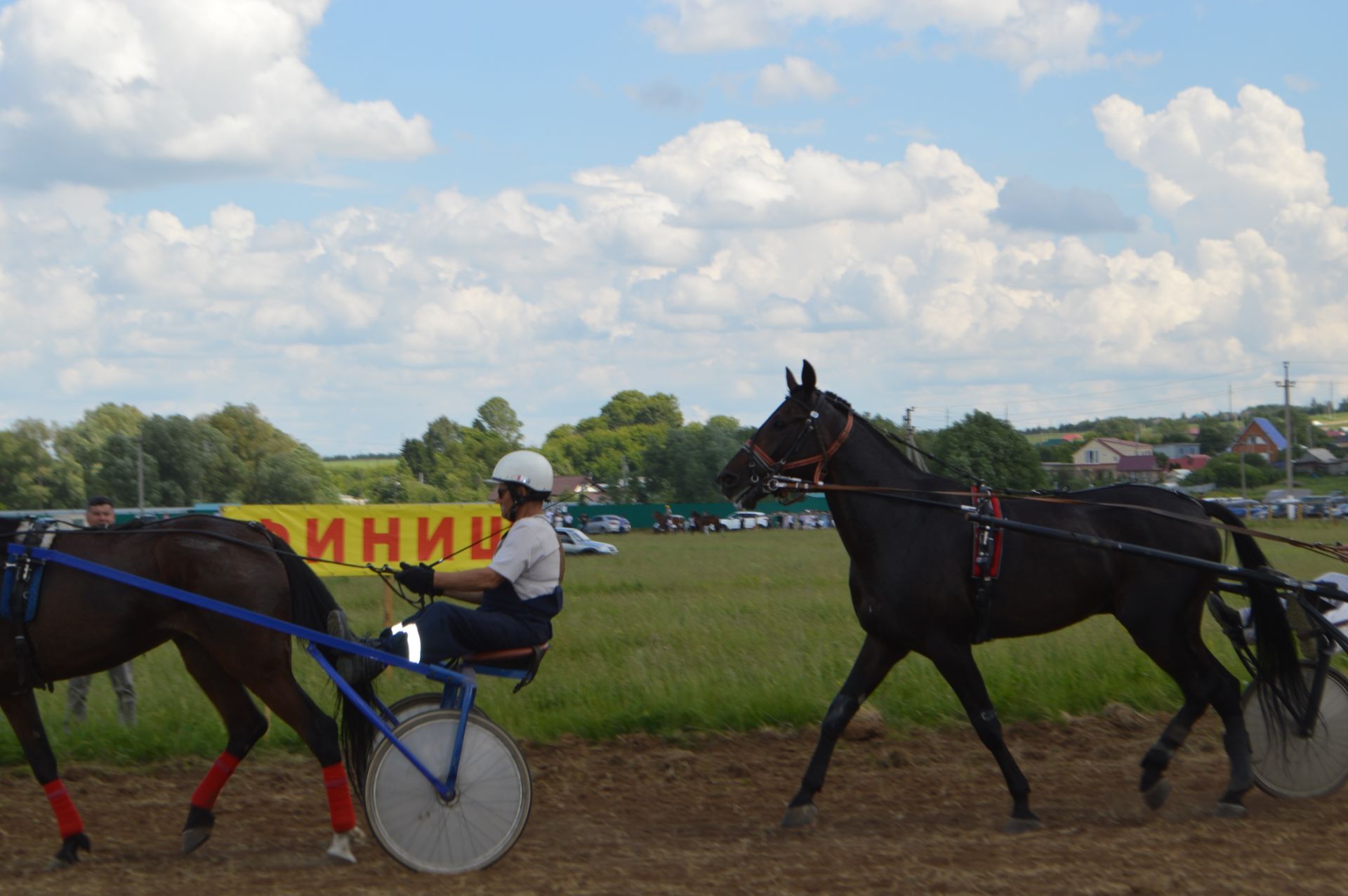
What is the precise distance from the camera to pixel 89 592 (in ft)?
19.7

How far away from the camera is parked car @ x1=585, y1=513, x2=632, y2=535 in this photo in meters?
65.4

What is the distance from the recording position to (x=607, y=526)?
214 feet

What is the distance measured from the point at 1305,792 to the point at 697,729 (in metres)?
3.78

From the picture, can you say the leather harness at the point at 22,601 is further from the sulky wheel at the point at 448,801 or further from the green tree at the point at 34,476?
the green tree at the point at 34,476

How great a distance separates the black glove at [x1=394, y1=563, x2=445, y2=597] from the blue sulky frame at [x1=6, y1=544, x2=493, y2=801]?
0.34 m

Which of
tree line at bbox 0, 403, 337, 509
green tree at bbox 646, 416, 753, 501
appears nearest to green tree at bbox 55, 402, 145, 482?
tree line at bbox 0, 403, 337, 509

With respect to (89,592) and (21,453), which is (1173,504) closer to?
(89,592)

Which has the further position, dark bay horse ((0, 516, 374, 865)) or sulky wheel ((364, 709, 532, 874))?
dark bay horse ((0, 516, 374, 865))

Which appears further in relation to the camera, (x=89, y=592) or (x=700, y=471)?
(x=700, y=471)

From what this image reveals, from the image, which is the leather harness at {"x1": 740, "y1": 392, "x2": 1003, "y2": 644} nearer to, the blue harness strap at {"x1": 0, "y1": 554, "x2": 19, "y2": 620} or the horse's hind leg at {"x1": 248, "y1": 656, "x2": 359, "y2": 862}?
the horse's hind leg at {"x1": 248, "y1": 656, "x2": 359, "y2": 862}

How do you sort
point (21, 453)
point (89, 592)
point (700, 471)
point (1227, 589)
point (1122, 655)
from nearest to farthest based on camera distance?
point (89, 592), point (1227, 589), point (1122, 655), point (21, 453), point (700, 471)

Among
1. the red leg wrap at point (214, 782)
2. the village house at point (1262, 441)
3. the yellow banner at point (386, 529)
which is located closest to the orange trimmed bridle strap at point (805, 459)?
the red leg wrap at point (214, 782)

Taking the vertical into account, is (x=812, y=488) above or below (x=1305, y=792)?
above

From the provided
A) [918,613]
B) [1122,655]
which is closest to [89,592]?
[918,613]
